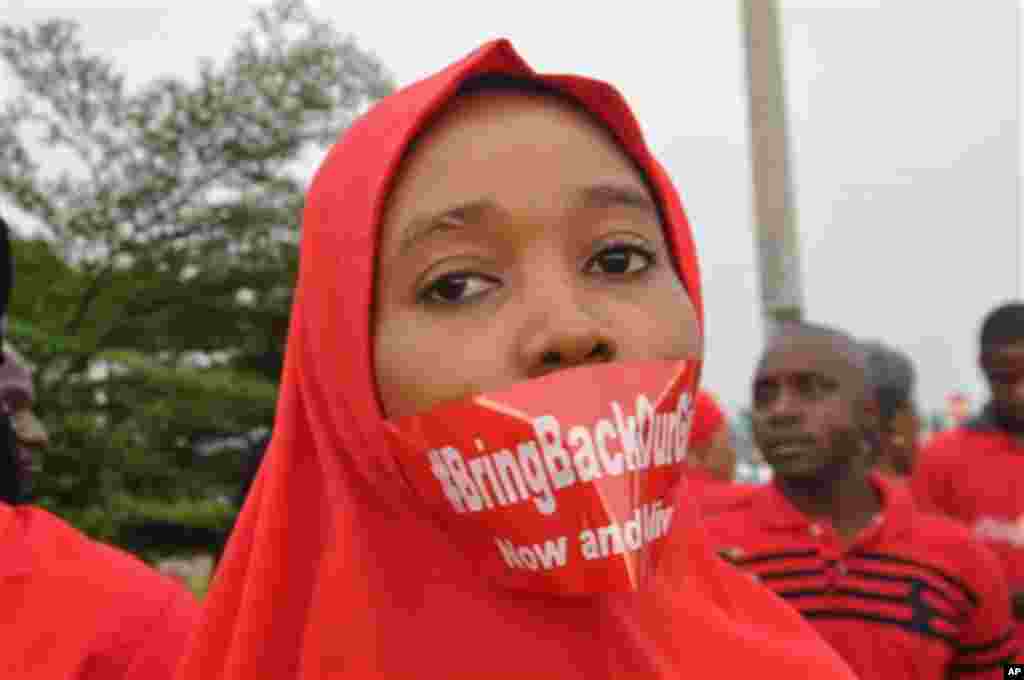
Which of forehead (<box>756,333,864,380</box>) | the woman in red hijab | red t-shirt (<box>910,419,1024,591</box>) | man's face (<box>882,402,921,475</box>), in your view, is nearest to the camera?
the woman in red hijab

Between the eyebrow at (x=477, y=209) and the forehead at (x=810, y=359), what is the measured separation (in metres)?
1.96

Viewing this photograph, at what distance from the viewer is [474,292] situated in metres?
1.36

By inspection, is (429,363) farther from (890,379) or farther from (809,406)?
(890,379)

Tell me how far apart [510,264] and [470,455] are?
252mm

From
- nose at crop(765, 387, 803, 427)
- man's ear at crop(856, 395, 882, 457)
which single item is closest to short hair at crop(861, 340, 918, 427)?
man's ear at crop(856, 395, 882, 457)

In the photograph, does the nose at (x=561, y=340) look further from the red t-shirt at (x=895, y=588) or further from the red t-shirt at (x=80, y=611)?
the red t-shirt at (x=895, y=588)

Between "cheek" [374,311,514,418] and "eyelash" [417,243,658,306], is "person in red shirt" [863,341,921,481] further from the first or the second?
"cheek" [374,311,514,418]

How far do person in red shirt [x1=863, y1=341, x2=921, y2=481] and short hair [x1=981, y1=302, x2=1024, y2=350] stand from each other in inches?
23.8

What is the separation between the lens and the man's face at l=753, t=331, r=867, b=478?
10.2ft

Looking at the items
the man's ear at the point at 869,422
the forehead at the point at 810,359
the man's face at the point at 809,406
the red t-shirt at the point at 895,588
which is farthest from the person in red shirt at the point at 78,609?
the man's ear at the point at 869,422

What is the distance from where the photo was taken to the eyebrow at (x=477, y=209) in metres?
1.37

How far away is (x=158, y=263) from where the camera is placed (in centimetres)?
593

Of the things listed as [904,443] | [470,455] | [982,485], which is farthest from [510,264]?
[904,443]

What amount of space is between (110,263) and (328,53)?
1.81 m
